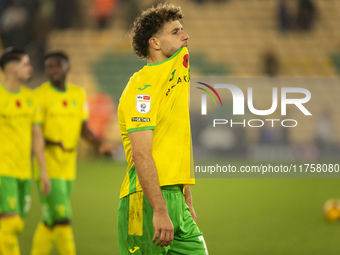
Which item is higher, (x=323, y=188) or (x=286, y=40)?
(x=286, y=40)

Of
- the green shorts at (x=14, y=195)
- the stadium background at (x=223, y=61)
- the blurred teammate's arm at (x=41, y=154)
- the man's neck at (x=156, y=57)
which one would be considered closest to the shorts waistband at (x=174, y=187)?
the man's neck at (x=156, y=57)

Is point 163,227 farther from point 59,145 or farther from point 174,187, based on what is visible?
point 59,145

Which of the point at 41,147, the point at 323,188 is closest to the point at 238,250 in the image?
the point at 41,147

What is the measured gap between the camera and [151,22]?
3.11 metres

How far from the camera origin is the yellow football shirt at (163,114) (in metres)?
2.92

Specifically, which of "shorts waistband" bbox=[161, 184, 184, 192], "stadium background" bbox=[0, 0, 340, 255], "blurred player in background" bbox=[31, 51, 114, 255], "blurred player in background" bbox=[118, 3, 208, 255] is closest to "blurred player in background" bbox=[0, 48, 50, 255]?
"blurred player in background" bbox=[31, 51, 114, 255]

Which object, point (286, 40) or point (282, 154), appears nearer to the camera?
point (282, 154)

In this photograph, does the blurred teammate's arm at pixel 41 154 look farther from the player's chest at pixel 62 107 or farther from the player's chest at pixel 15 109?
the player's chest at pixel 62 107

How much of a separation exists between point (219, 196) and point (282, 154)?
618 cm

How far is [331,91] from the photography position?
2148cm

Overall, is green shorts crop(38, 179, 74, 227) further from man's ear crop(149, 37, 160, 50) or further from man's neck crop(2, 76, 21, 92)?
man's ear crop(149, 37, 160, 50)

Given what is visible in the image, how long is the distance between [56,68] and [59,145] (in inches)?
30.6

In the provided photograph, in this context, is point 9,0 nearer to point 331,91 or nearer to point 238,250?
point 331,91

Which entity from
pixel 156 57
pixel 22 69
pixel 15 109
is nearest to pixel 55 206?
pixel 15 109
